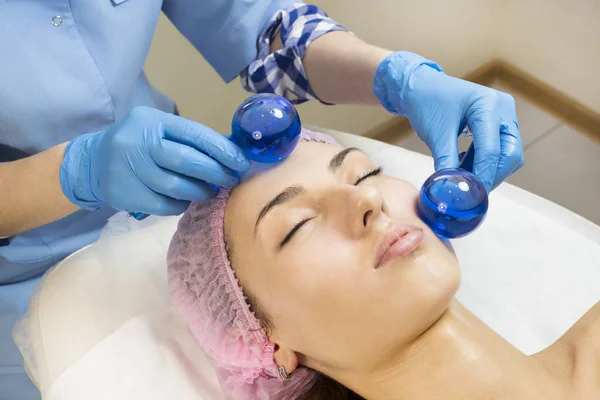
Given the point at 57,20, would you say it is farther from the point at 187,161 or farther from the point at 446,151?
the point at 446,151

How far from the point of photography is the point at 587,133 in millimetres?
2365

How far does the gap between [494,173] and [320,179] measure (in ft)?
1.18

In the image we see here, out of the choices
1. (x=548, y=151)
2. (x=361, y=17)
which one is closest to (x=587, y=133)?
(x=548, y=151)

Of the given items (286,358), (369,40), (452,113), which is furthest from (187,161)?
(369,40)

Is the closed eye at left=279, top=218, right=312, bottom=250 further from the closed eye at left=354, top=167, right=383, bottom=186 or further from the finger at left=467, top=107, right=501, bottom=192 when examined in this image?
the finger at left=467, top=107, right=501, bottom=192

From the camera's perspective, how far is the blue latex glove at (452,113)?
1.13 m

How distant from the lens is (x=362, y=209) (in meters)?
0.95

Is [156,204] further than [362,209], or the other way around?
[156,204]

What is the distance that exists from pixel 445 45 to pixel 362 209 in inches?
69.1

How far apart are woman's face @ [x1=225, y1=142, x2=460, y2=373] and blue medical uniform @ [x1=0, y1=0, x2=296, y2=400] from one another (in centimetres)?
48

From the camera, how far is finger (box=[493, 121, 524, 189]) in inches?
45.9

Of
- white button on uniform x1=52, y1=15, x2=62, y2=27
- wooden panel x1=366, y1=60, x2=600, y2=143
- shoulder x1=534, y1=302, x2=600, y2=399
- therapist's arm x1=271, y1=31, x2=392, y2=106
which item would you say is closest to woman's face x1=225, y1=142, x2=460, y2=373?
shoulder x1=534, y1=302, x2=600, y2=399

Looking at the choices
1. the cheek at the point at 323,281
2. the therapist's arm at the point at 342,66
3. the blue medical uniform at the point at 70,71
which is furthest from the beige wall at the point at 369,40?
the cheek at the point at 323,281

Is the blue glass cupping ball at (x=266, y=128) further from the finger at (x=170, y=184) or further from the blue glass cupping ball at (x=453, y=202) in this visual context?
the blue glass cupping ball at (x=453, y=202)
